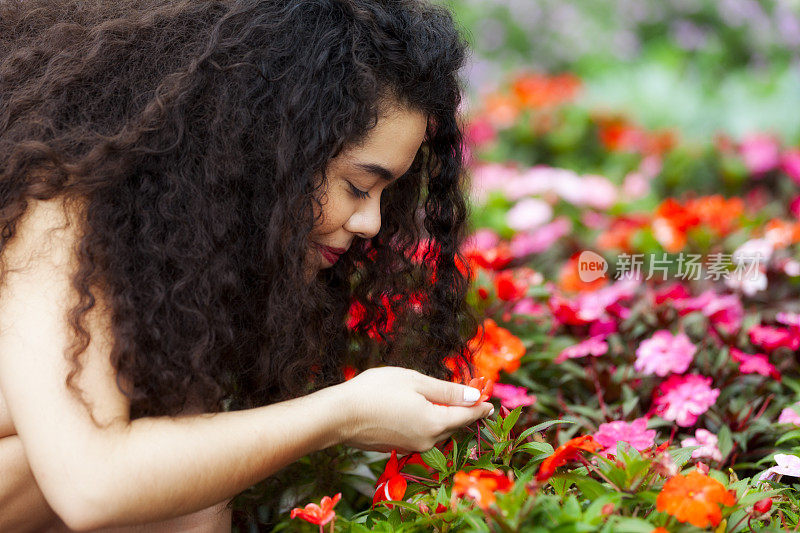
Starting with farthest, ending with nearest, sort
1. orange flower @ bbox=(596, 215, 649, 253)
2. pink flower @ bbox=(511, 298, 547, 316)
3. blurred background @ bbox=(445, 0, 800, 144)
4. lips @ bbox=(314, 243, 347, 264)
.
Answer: blurred background @ bbox=(445, 0, 800, 144) → orange flower @ bbox=(596, 215, 649, 253) → pink flower @ bbox=(511, 298, 547, 316) → lips @ bbox=(314, 243, 347, 264)

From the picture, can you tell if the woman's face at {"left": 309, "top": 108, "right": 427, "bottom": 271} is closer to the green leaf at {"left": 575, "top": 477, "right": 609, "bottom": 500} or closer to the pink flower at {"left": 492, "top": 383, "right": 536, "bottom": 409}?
the pink flower at {"left": 492, "top": 383, "right": 536, "bottom": 409}

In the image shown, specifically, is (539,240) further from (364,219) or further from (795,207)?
(364,219)

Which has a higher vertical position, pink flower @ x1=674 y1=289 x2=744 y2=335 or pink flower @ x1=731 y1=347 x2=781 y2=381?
pink flower @ x1=674 y1=289 x2=744 y2=335

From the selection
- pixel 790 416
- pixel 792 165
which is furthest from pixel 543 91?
pixel 790 416

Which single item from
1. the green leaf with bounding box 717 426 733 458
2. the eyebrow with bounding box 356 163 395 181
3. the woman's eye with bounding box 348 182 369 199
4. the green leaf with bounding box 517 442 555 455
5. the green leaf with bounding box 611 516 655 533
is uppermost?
the eyebrow with bounding box 356 163 395 181

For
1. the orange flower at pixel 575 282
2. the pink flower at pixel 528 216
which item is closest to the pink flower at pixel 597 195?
the pink flower at pixel 528 216

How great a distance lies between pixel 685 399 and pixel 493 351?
453 millimetres

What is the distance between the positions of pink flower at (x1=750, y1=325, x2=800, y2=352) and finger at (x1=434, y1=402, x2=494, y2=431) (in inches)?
35.1

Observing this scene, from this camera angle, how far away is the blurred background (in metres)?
5.14

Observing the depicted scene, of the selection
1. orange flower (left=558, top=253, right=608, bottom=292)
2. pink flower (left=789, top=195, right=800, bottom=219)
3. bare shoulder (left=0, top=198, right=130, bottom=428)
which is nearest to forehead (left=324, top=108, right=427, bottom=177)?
bare shoulder (left=0, top=198, right=130, bottom=428)

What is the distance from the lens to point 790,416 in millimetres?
1830

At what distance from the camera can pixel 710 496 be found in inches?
47.2

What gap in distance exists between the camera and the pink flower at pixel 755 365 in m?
1.98

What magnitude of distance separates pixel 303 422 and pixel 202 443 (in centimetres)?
17
